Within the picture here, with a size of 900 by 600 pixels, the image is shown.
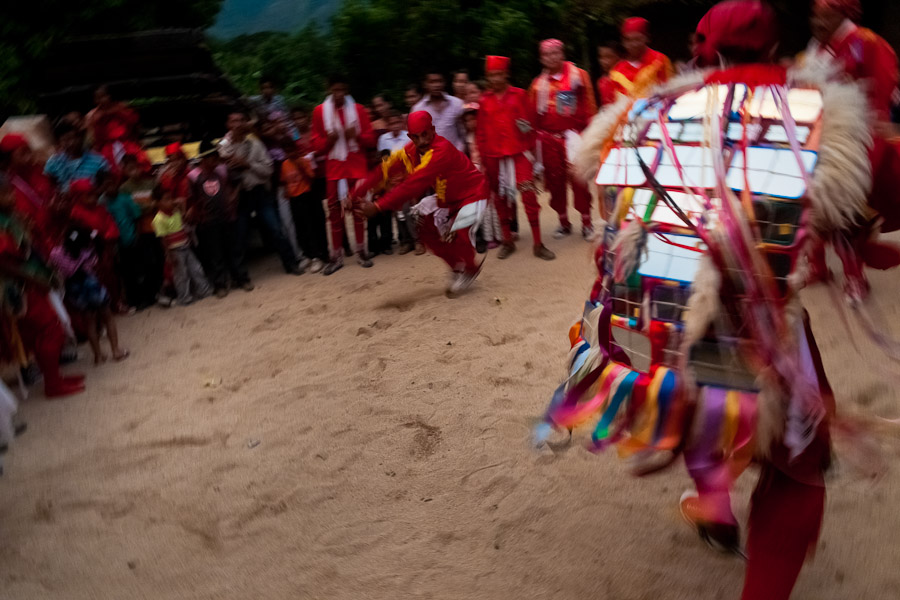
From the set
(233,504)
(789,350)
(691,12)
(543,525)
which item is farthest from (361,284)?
(691,12)

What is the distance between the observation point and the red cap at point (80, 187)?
17.6 feet

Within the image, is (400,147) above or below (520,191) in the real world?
above

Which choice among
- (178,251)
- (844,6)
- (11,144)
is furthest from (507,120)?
(11,144)

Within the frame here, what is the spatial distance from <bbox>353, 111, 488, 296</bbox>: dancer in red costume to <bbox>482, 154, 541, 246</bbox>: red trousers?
0.85m

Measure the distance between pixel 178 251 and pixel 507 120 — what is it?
120 inches

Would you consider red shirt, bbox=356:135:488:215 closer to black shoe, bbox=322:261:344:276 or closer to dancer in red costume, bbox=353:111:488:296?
dancer in red costume, bbox=353:111:488:296

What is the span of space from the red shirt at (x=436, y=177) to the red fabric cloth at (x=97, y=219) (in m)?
1.93

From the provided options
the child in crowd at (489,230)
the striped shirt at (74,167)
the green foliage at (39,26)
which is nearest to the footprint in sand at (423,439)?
the child in crowd at (489,230)

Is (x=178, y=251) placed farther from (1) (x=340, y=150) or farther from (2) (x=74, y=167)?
(1) (x=340, y=150)

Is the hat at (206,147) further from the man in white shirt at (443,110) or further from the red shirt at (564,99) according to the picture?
the red shirt at (564,99)

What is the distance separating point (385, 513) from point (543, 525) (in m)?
0.66

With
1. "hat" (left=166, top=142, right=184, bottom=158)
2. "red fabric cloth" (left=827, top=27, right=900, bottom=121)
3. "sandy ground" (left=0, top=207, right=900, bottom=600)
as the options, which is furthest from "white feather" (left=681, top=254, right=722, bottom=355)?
"hat" (left=166, top=142, right=184, bottom=158)

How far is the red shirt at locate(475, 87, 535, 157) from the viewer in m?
6.35

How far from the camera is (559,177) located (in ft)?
21.8
